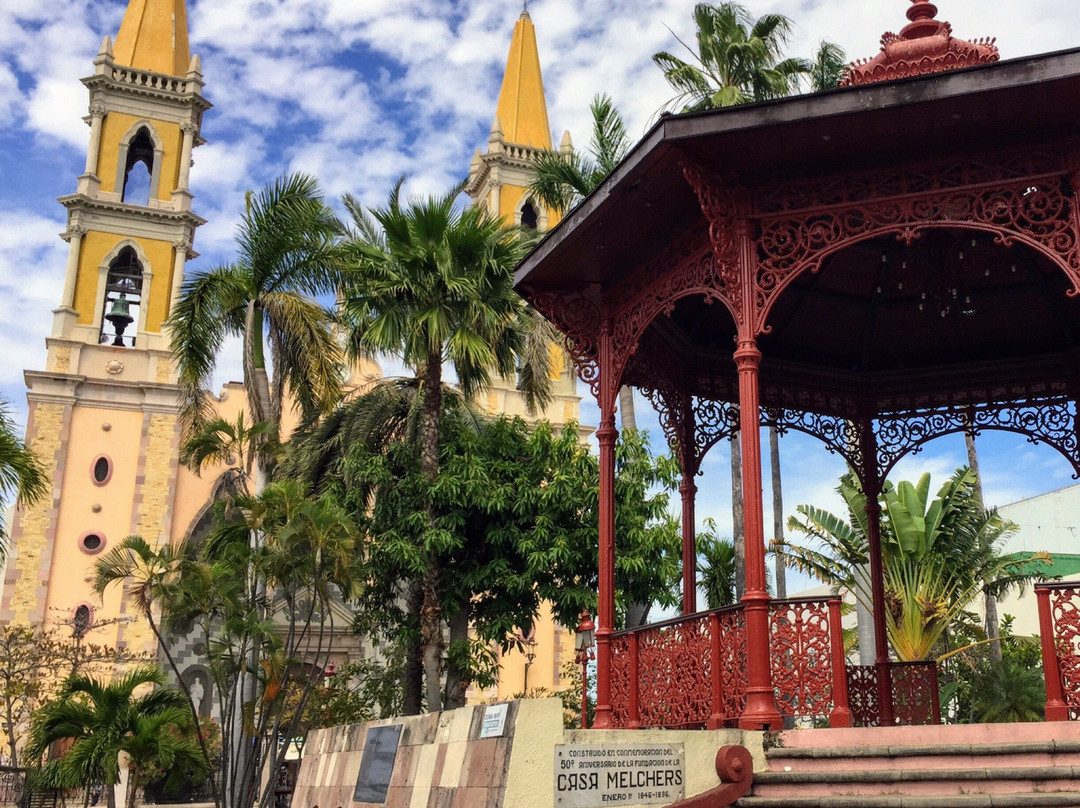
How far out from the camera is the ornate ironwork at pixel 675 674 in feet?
28.5

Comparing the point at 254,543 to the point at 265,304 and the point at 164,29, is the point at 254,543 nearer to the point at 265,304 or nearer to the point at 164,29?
the point at 265,304

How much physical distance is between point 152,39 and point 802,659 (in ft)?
133

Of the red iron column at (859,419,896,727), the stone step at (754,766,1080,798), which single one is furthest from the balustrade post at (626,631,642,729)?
the red iron column at (859,419,896,727)

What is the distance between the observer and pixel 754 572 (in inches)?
332

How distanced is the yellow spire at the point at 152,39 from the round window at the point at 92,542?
56.5 ft

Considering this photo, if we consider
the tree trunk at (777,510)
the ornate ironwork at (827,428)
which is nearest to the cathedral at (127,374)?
the tree trunk at (777,510)

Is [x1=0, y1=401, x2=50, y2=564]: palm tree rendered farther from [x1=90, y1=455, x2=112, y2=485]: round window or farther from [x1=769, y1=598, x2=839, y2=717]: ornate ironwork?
[x1=90, y1=455, x2=112, y2=485]: round window

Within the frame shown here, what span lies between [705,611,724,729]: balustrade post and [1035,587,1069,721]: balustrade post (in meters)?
2.21

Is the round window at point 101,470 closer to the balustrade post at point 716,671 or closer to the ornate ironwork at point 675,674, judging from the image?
the ornate ironwork at point 675,674

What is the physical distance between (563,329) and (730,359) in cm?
243

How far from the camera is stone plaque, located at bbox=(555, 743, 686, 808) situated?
6910 millimetres

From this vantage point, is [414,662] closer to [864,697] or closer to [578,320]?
[864,697]

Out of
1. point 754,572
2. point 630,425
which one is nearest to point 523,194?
point 630,425

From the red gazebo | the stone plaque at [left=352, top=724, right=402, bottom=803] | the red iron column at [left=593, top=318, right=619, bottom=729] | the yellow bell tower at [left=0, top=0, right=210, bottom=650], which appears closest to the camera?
the red gazebo
